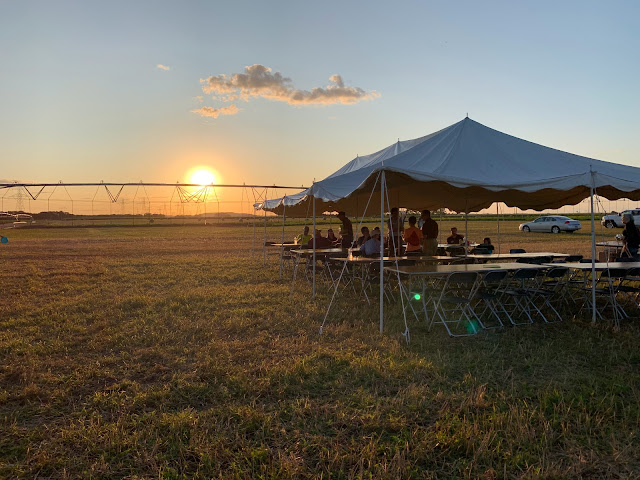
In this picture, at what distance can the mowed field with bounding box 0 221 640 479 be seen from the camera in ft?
8.75

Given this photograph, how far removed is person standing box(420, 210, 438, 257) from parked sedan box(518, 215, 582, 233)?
81.4ft

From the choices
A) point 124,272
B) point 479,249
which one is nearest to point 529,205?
point 479,249

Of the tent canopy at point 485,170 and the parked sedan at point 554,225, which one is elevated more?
the tent canopy at point 485,170

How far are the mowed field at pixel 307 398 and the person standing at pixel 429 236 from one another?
2.80 m

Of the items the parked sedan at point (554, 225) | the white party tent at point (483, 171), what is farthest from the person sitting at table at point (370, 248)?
the parked sedan at point (554, 225)

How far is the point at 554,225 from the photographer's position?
98.9 feet

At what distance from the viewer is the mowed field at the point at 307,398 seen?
8.75 feet

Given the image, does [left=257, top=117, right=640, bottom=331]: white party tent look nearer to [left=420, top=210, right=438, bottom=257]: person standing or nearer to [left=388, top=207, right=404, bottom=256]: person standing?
[left=420, top=210, right=438, bottom=257]: person standing

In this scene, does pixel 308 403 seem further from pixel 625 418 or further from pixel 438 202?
pixel 438 202

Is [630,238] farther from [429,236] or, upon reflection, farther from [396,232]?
[396,232]

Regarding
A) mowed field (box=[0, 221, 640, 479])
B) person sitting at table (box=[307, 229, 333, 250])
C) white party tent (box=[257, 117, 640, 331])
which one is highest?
white party tent (box=[257, 117, 640, 331])

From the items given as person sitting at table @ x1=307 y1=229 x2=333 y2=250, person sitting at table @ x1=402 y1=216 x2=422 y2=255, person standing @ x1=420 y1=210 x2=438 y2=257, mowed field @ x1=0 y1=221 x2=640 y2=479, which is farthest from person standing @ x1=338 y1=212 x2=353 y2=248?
mowed field @ x1=0 y1=221 x2=640 y2=479

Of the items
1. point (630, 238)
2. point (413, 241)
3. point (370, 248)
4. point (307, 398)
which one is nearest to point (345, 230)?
point (413, 241)

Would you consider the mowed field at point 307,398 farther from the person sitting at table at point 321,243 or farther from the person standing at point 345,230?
the person sitting at table at point 321,243
